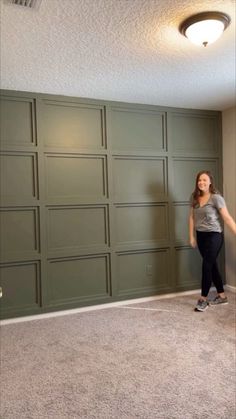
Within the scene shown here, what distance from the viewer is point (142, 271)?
3.85 m

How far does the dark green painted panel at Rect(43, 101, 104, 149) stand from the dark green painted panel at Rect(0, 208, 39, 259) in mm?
756

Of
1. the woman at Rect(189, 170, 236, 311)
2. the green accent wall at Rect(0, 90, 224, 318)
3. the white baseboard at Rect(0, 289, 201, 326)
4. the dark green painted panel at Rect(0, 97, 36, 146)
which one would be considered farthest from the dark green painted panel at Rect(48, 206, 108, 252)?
the woman at Rect(189, 170, 236, 311)

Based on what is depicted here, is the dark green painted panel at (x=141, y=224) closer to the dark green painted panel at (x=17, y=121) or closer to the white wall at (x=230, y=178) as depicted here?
the white wall at (x=230, y=178)

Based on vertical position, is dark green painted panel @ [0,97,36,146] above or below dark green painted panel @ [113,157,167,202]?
above

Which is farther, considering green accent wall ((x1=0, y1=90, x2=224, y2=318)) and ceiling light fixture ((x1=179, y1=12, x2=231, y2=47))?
green accent wall ((x1=0, y1=90, x2=224, y2=318))

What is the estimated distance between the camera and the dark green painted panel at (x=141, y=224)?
12.3 feet

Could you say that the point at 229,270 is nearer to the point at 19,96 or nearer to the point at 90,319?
the point at 90,319

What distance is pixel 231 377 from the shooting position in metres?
2.15

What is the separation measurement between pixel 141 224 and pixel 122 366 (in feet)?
5.87

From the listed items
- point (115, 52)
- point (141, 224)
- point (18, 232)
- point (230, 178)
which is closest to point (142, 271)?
point (141, 224)

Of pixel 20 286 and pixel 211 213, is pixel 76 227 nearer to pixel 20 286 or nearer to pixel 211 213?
pixel 20 286

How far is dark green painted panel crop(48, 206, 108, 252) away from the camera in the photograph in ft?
11.2

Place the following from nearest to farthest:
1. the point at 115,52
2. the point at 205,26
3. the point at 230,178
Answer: the point at 205,26
the point at 115,52
the point at 230,178

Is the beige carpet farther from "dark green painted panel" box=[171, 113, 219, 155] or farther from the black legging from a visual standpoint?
"dark green painted panel" box=[171, 113, 219, 155]
